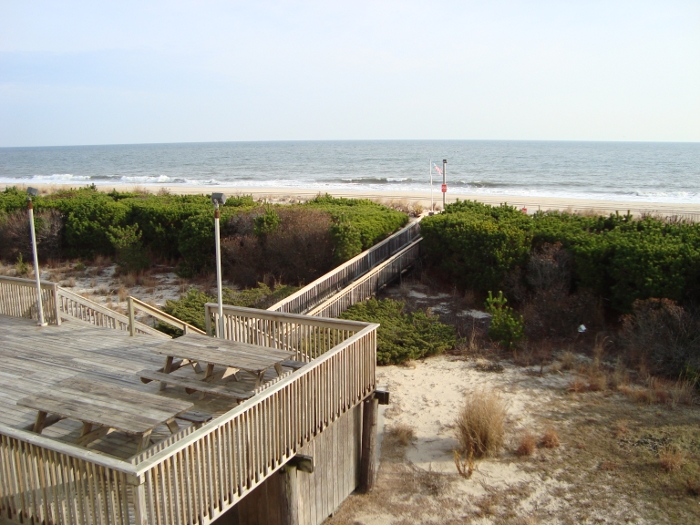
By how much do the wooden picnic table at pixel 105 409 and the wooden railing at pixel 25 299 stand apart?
13.6 ft

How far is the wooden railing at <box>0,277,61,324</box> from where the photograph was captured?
1046cm

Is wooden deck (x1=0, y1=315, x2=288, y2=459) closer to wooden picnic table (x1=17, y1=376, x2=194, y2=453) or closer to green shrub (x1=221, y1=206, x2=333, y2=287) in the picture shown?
wooden picnic table (x1=17, y1=376, x2=194, y2=453)

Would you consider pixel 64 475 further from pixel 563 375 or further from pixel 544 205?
pixel 544 205

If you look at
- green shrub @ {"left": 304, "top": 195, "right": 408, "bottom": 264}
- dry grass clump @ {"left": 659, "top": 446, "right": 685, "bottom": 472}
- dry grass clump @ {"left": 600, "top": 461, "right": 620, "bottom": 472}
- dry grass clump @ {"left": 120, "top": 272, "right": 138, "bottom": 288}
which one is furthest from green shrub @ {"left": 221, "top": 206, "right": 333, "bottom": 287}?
dry grass clump @ {"left": 659, "top": 446, "right": 685, "bottom": 472}

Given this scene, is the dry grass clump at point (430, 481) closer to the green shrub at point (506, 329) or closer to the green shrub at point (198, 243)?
the green shrub at point (506, 329)

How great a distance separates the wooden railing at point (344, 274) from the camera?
1427 centimetres

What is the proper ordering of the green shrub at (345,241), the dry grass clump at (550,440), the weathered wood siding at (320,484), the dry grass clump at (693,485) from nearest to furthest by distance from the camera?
the weathered wood siding at (320,484), the dry grass clump at (693,485), the dry grass clump at (550,440), the green shrub at (345,241)

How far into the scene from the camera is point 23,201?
25.5m

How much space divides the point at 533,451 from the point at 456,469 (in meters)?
1.32

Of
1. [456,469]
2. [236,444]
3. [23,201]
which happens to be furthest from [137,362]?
[23,201]

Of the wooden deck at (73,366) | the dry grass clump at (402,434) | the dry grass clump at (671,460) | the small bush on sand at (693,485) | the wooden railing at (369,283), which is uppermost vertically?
the wooden deck at (73,366)

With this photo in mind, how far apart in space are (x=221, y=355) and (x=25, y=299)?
5.30 m

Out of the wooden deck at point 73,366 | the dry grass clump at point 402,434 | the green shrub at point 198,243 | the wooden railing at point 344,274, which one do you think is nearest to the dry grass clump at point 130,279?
the green shrub at point 198,243

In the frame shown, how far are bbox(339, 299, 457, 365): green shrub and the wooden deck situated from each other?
5.57m
